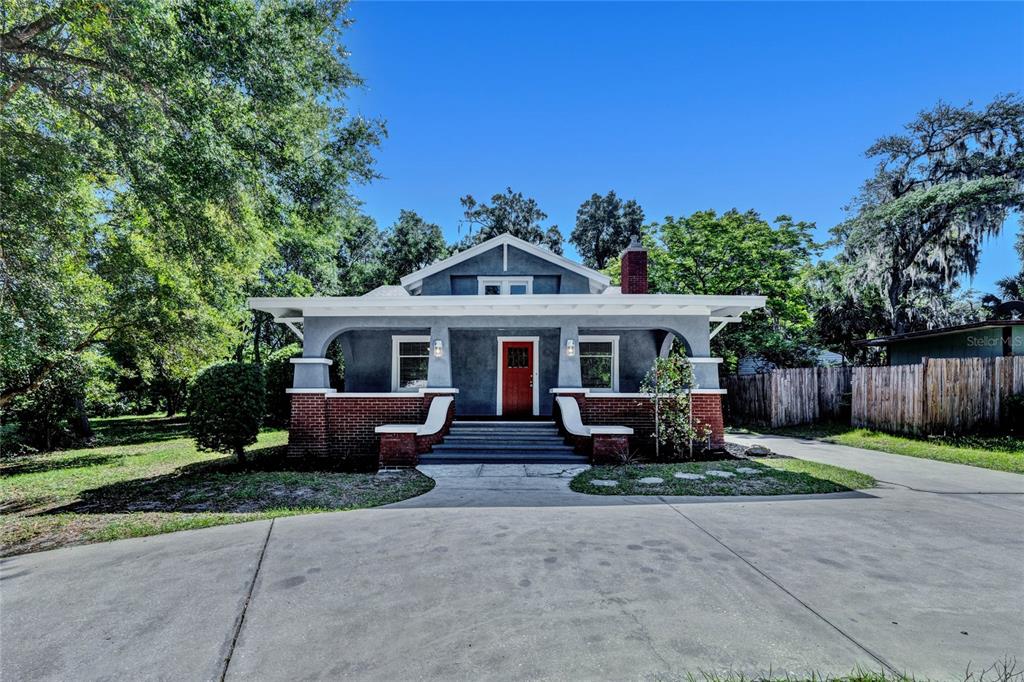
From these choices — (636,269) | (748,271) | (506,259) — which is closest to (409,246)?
(506,259)

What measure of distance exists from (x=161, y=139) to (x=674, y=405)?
1063 centimetres

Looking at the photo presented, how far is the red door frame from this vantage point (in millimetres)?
12344

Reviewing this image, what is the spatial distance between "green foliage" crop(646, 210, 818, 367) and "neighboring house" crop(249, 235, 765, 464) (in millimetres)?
8783

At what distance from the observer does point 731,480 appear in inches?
277

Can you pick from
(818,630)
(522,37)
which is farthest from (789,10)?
(818,630)

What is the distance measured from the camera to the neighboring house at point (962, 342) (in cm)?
1352

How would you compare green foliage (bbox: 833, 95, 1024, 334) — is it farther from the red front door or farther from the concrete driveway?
the concrete driveway

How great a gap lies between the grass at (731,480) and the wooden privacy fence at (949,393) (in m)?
4.93

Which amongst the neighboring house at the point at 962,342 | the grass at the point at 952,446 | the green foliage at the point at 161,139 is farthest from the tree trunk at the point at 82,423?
the neighboring house at the point at 962,342

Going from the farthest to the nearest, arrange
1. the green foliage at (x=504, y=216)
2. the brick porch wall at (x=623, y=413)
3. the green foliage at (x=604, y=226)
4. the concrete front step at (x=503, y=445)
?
1. the green foliage at (x=604, y=226)
2. the green foliage at (x=504, y=216)
3. the brick porch wall at (x=623, y=413)
4. the concrete front step at (x=503, y=445)

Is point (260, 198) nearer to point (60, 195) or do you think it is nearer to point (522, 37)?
point (60, 195)

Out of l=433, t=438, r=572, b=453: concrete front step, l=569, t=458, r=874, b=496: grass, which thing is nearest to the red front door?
l=433, t=438, r=572, b=453: concrete front step

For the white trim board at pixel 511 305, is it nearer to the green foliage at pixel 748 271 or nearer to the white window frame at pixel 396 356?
the white window frame at pixel 396 356

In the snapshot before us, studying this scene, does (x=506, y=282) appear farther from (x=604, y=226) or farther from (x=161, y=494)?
(x=604, y=226)
